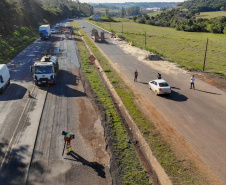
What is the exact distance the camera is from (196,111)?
17906 millimetres

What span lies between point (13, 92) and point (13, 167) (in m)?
12.1

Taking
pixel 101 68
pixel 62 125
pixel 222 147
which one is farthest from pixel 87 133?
pixel 101 68

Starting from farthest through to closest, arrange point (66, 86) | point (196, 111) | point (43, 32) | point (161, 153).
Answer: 1. point (43, 32)
2. point (66, 86)
3. point (196, 111)
4. point (161, 153)

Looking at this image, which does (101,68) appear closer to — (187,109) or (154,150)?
(187,109)

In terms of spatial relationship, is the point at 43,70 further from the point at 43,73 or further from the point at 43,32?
the point at 43,32

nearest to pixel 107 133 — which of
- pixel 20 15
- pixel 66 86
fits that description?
pixel 66 86

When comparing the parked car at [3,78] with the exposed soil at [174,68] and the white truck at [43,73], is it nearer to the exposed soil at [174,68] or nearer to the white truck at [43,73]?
the white truck at [43,73]

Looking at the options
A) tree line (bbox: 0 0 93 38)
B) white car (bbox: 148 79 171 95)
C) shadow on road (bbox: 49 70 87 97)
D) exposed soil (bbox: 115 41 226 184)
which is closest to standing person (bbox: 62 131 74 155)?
exposed soil (bbox: 115 41 226 184)

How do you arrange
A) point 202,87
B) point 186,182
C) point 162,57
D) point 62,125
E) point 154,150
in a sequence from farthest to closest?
1. point 162,57
2. point 202,87
3. point 62,125
4. point 154,150
5. point 186,182

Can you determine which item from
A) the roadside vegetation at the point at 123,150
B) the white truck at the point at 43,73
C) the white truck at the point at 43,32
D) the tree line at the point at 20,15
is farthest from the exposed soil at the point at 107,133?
the white truck at the point at 43,32

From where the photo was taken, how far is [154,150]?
12.8 metres

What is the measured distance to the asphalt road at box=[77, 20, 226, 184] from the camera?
12.7 metres

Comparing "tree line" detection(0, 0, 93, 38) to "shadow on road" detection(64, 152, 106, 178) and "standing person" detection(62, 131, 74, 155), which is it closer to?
"standing person" detection(62, 131, 74, 155)

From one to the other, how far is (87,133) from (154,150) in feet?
14.8
